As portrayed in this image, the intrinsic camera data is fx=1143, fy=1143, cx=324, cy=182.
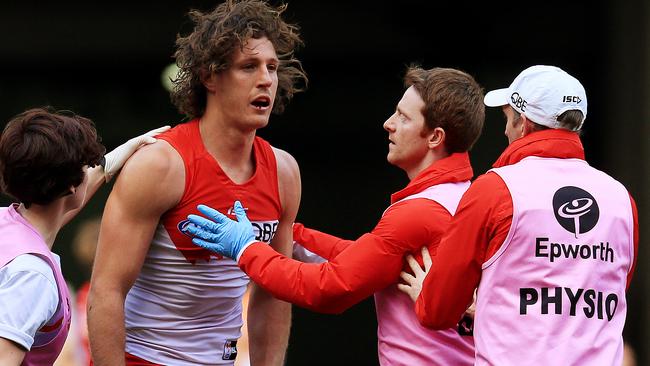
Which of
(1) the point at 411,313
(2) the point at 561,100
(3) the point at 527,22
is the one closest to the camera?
(2) the point at 561,100

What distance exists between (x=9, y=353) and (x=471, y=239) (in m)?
1.41

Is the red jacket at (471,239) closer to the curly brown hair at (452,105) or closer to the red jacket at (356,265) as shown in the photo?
the red jacket at (356,265)

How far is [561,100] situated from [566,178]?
0.28m

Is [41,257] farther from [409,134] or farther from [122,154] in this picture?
[409,134]

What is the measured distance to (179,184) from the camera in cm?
404

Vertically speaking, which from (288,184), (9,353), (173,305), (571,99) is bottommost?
(173,305)

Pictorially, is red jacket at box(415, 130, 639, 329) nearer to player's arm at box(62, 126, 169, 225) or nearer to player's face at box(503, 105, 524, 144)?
player's face at box(503, 105, 524, 144)

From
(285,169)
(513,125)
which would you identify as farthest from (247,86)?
(513,125)

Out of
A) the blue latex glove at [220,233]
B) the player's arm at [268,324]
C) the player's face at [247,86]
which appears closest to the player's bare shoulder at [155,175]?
the blue latex glove at [220,233]

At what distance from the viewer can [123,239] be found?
3.95m

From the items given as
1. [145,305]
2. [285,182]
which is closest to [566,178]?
[285,182]

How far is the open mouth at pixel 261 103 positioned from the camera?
13.8 feet

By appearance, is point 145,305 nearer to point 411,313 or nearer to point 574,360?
point 411,313

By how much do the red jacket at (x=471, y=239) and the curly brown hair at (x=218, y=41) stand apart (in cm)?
110
